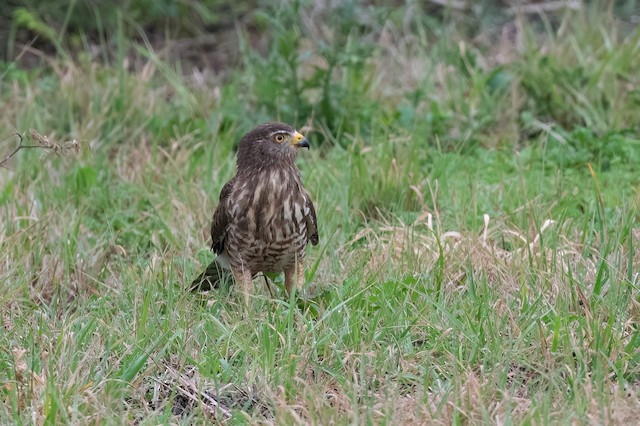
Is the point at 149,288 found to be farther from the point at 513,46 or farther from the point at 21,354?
the point at 513,46

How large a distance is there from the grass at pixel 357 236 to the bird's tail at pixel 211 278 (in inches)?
3.7

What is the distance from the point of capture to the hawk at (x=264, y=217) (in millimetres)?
5328

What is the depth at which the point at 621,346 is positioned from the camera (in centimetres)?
442

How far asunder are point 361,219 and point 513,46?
11.1 feet

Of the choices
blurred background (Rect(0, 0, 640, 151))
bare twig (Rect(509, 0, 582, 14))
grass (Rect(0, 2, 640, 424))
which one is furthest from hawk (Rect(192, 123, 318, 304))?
bare twig (Rect(509, 0, 582, 14))

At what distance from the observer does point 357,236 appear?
585cm

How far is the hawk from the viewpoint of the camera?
5.33 meters

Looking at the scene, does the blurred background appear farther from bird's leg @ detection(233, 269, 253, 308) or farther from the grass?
bird's leg @ detection(233, 269, 253, 308)

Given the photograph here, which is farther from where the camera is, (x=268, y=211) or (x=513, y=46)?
(x=513, y=46)

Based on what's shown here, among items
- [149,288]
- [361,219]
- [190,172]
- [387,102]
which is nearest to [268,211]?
[149,288]

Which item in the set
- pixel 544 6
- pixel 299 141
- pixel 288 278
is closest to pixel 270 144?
pixel 299 141

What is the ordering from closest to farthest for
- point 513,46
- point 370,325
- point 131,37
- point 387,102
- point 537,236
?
point 370,325 < point 537,236 < point 387,102 < point 513,46 < point 131,37

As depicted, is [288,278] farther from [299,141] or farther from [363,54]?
[363,54]

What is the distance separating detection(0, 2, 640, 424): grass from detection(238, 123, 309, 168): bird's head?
0.54 meters
